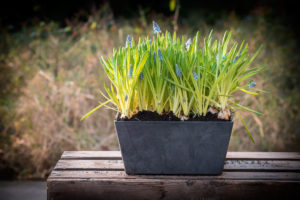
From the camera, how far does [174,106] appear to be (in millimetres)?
1349

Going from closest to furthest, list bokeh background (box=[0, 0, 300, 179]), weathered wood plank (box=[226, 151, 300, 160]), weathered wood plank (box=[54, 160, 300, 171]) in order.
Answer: weathered wood plank (box=[54, 160, 300, 171]) → weathered wood plank (box=[226, 151, 300, 160]) → bokeh background (box=[0, 0, 300, 179])

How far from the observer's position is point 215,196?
1269 mm

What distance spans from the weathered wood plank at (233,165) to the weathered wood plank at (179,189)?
141 mm

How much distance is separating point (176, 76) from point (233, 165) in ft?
1.51

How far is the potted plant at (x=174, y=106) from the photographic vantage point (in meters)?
1.27

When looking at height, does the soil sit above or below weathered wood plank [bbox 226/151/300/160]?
above

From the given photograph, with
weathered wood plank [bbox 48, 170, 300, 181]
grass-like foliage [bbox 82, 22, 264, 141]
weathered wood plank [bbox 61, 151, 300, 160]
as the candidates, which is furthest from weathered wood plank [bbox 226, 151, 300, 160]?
grass-like foliage [bbox 82, 22, 264, 141]

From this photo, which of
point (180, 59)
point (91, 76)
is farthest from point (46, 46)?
point (180, 59)

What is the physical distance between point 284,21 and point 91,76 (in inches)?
103

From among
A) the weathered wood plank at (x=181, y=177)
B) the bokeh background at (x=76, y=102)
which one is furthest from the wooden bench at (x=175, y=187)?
the bokeh background at (x=76, y=102)

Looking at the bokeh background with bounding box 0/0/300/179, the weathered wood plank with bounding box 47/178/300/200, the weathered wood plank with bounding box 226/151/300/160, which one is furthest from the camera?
the bokeh background with bounding box 0/0/300/179

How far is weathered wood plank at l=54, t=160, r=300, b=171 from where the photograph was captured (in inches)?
55.6

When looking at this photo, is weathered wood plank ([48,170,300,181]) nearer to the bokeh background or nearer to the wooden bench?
the wooden bench

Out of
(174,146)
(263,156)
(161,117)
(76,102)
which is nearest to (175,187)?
(174,146)
